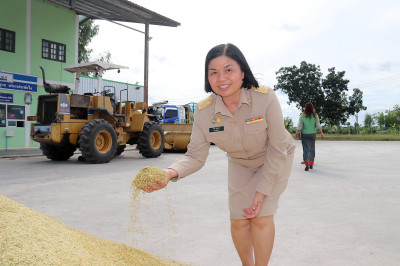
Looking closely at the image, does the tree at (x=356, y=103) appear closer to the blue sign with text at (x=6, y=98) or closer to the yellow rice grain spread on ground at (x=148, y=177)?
the blue sign with text at (x=6, y=98)

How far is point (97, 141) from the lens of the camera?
1023 centimetres

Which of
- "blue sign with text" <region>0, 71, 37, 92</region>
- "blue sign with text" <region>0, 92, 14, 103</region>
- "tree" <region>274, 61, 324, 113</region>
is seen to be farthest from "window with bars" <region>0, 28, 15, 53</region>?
"tree" <region>274, 61, 324, 113</region>

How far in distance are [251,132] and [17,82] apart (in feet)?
51.4

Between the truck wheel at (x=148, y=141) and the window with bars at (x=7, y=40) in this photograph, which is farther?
the window with bars at (x=7, y=40)

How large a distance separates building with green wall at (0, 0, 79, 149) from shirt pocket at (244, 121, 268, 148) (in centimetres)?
1504

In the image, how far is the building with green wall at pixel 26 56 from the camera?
49.6 feet

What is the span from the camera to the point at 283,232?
3602 mm

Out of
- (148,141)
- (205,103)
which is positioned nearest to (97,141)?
(148,141)

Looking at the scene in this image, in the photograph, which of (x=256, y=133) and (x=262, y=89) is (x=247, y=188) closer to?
(x=256, y=133)

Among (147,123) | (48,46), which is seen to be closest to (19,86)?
(48,46)

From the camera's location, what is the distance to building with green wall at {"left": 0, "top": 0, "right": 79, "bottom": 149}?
15.1 metres

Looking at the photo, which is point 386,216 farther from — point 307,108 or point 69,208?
point 307,108

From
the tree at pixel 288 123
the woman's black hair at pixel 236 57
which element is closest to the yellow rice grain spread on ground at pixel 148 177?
the woman's black hair at pixel 236 57

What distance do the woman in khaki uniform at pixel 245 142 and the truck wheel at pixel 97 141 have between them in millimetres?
7576
